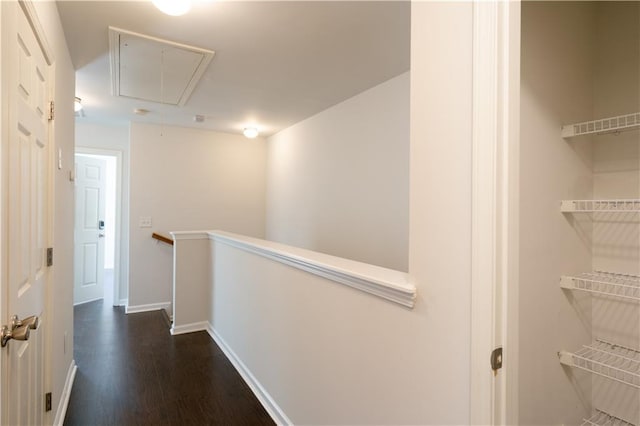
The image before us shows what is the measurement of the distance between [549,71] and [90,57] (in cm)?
286

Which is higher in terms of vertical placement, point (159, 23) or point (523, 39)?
point (159, 23)

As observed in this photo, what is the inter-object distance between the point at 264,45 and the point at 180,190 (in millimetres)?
2819

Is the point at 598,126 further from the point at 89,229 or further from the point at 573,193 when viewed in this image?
the point at 89,229

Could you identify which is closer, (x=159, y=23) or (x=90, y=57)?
(x=159, y=23)

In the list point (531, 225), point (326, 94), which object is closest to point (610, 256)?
point (531, 225)

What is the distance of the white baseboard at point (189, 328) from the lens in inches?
131

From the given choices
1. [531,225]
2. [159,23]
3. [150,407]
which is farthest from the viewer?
[150,407]

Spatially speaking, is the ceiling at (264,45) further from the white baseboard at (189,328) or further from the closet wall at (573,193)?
the white baseboard at (189,328)

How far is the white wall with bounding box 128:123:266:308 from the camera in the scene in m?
4.19

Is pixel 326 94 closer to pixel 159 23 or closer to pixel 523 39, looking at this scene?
pixel 159 23

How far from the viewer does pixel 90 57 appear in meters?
2.36

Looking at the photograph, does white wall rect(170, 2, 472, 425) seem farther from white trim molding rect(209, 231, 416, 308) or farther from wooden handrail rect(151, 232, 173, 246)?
wooden handrail rect(151, 232, 173, 246)

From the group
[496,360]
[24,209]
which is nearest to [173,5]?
[24,209]

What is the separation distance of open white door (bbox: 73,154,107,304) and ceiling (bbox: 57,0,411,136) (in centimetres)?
152
